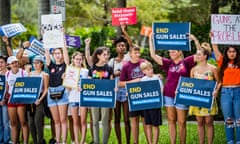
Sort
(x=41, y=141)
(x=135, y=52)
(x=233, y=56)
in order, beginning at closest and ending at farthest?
1. (x=233, y=56)
2. (x=135, y=52)
3. (x=41, y=141)

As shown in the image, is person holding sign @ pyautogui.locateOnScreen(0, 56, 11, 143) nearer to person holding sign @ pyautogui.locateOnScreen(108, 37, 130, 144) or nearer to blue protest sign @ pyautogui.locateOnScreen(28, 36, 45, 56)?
blue protest sign @ pyautogui.locateOnScreen(28, 36, 45, 56)

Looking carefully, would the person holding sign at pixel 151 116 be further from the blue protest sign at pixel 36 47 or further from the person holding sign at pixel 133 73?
the blue protest sign at pixel 36 47

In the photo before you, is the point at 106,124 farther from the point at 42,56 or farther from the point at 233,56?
the point at 233,56

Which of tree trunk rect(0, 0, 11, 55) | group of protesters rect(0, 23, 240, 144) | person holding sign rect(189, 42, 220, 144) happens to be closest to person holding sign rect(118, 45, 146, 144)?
group of protesters rect(0, 23, 240, 144)

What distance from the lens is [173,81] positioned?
9.98 meters

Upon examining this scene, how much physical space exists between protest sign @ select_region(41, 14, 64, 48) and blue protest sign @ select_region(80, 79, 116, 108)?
1151 mm

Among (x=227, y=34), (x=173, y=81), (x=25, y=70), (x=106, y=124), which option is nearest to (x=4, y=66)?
(x=25, y=70)

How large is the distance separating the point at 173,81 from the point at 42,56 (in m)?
3.14

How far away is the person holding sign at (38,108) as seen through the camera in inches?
437

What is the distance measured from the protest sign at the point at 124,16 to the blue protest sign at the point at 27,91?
2413 mm

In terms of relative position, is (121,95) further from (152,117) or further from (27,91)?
(27,91)

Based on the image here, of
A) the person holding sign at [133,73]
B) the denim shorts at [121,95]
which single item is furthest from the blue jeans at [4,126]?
the person holding sign at [133,73]

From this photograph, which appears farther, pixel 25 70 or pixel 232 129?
pixel 25 70

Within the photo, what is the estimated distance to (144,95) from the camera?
33.4ft
